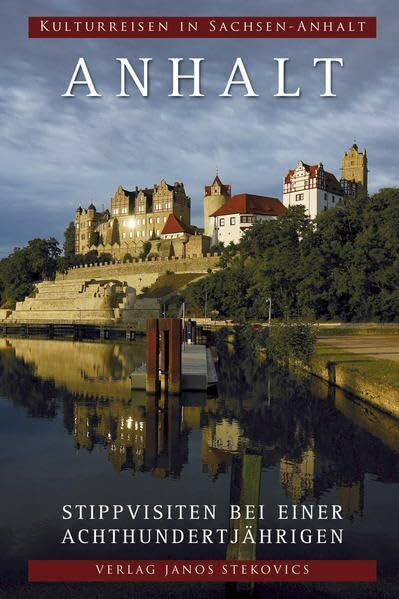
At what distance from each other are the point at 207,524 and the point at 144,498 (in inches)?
70.3

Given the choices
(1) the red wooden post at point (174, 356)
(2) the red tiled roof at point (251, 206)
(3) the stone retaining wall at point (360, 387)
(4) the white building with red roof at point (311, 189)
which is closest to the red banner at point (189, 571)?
(3) the stone retaining wall at point (360, 387)

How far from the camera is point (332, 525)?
10672mm

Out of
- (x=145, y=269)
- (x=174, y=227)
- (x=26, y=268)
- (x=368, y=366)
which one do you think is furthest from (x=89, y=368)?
(x=26, y=268)

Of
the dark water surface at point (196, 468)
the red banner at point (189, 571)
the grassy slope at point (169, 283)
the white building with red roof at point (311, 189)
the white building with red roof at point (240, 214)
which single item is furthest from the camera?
the white building with red roof at point (240, 214)

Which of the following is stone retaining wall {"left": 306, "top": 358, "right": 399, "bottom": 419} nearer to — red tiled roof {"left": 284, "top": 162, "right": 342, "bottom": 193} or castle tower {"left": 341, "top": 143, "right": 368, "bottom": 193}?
red tiled roof {"left": 284, "top": 162, "right": 342, "bottom": 193}

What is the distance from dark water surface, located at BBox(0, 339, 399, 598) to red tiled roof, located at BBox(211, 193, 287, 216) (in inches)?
2973

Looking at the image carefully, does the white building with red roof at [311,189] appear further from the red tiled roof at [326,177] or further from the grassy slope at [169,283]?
the grassy slope at [169,283]

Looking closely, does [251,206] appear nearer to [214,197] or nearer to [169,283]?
[214,197]

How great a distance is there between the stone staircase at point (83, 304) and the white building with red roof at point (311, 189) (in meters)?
31.7

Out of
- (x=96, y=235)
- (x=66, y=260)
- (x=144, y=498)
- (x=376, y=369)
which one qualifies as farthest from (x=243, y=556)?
(x=96, y=235)

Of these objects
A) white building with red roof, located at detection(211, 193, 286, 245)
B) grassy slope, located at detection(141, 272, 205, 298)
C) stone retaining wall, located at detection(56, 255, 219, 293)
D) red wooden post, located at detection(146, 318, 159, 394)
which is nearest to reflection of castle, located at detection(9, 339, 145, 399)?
red wooden post, located at detection(146, 318, 159, 394)

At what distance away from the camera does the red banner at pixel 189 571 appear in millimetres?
8281

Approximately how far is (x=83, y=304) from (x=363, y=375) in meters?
75.3

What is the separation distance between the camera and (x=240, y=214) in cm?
9881
